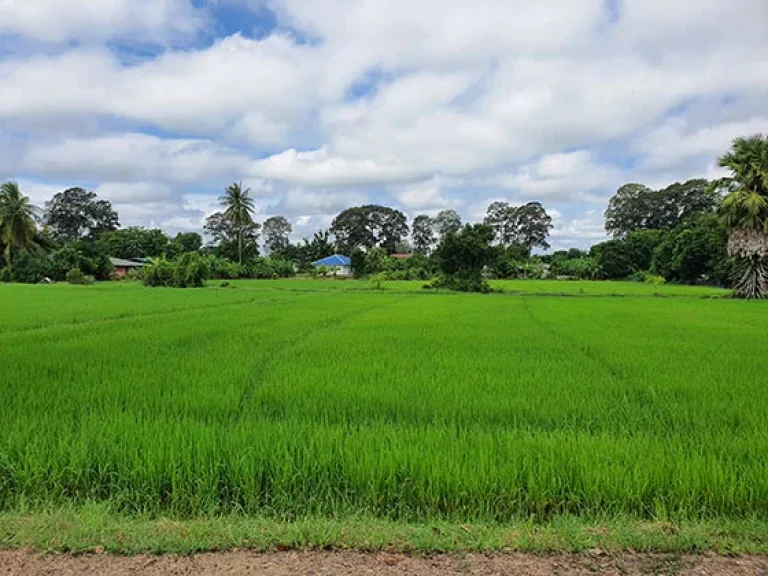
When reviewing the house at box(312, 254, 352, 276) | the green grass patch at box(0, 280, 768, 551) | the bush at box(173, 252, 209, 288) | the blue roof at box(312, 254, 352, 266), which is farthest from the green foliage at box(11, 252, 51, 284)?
the green grass patch at box(0, 280, 768, 551)

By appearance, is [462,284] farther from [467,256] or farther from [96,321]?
[96,321]

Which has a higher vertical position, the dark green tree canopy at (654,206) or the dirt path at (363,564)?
the dark green tree canopy at (654,206)

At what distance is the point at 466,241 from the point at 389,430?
29683 millimetres

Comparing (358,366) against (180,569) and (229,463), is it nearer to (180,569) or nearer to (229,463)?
(229,463)

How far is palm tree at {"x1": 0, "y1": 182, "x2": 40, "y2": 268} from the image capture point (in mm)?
44938

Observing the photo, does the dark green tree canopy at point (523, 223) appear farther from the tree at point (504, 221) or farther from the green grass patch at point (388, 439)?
the green grass patch at point (388, 439)

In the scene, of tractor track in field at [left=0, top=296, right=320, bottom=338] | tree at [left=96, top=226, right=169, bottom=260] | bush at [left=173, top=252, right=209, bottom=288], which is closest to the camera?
tractor track in field at [left=0, top=296, right=320, bottom=338]

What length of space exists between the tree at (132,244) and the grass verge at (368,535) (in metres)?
67.3

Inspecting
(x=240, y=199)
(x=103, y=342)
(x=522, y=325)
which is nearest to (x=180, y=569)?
(x=103, y=342)

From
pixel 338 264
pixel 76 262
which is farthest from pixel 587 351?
pixel 338 264

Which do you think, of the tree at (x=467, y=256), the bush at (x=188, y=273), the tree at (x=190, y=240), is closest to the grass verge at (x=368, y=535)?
the tree at (x=467, y=256)

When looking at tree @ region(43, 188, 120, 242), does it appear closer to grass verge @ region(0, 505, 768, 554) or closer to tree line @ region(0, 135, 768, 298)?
tree line @ region(0, 135, 768, 298)

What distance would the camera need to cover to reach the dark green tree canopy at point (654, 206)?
2633 inches

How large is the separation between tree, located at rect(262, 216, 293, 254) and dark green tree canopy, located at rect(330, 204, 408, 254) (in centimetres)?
1163
